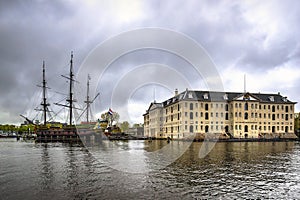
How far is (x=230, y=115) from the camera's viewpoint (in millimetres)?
98938

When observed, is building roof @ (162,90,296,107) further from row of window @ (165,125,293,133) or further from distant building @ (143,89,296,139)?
row of window @ (165,125,293,133)

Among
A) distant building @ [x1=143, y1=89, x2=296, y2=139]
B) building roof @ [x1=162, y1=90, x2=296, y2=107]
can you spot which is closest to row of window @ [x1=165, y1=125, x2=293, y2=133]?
distant building @ [x1=143, y1=89, x2=296, y2=139]

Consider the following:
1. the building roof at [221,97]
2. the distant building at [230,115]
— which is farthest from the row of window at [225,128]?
the building roof at [221,97]

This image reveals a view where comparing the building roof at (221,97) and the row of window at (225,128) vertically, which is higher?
the building roof at (221,97)

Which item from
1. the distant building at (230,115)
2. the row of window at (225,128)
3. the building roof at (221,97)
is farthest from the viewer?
the building roof at (221,97)

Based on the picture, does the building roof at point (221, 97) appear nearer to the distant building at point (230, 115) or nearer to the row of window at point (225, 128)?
the distant building at point (230, 115)

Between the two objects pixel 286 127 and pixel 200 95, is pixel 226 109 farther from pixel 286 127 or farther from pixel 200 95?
pixel 286 127

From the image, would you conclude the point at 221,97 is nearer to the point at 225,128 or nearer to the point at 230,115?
the point at 230,115

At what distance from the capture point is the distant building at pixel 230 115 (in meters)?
93.1

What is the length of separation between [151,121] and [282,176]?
10969 cm

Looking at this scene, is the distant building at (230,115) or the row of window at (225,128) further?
the distant building at (230,115)

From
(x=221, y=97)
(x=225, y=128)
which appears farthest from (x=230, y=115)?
(x=221, y=97)

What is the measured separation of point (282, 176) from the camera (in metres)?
19.1

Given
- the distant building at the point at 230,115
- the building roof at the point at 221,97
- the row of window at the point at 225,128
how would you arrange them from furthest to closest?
the building roof at the point at 221,97
the distant building at the point at 230,115
the row of window at the point at 225,128
